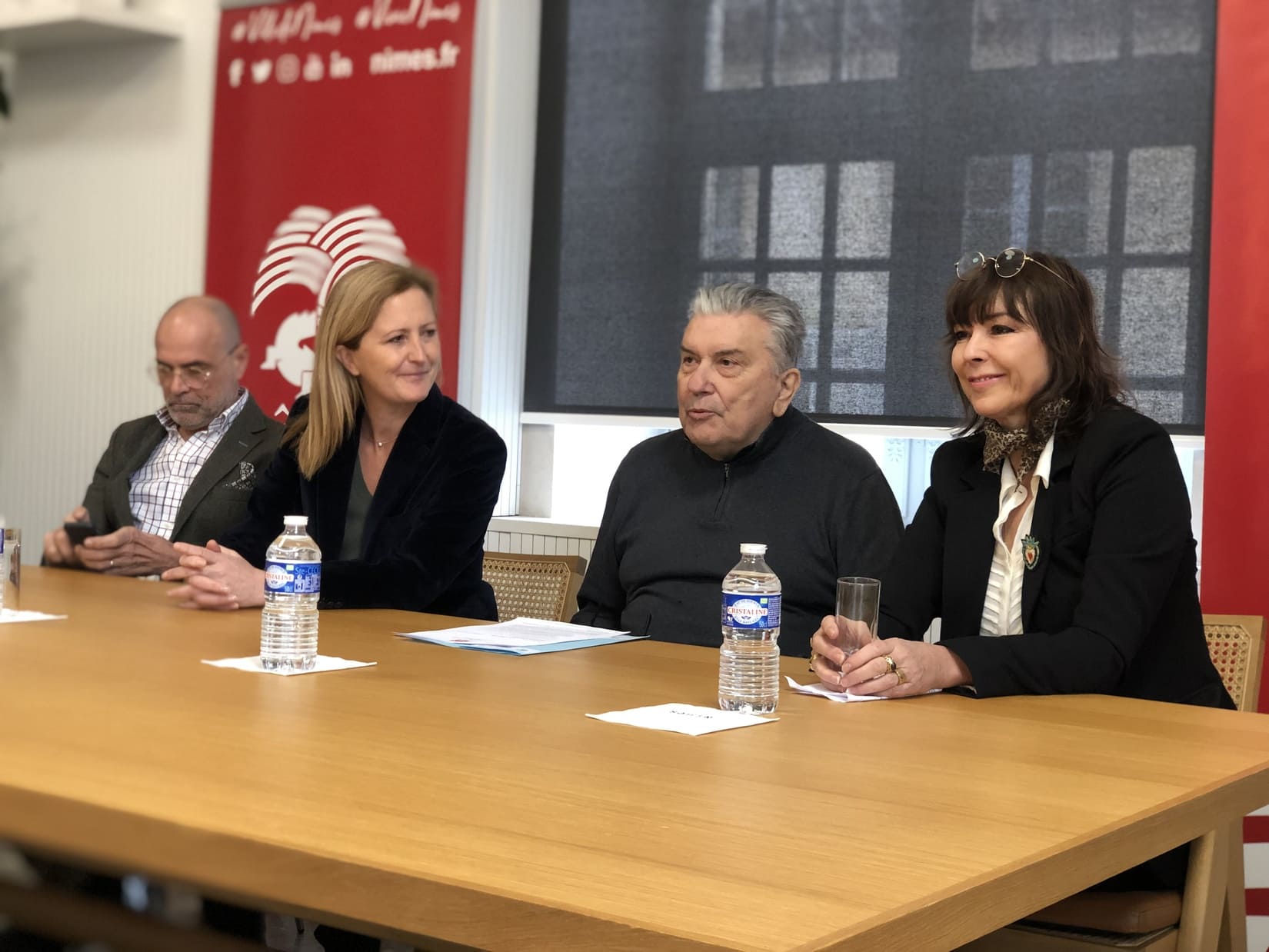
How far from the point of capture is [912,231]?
414 cm

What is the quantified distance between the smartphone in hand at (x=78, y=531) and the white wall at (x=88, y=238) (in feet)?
6.93

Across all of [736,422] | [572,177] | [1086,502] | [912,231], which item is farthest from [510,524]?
[1086,502]

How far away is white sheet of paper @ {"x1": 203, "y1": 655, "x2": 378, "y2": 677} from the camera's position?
2023 mm

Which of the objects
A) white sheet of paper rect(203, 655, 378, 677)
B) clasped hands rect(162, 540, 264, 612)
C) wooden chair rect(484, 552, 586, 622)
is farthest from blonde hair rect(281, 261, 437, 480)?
white sheet of paper rect(203, 655, 378, 677)

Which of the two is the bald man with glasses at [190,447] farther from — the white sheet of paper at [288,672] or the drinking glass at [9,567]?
the white sheet of paper at [288,672]

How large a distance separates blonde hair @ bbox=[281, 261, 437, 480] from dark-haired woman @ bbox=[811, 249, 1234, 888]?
4.11 ft

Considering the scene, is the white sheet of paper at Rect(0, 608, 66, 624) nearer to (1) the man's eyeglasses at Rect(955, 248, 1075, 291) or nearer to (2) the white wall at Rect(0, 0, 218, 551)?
(1) the man's eyeglasses at Rect(955, 248, 1075, 291)

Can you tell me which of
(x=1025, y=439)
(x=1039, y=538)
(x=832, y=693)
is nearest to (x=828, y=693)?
(x=832, y=693)

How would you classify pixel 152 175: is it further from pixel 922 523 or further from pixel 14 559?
pixel 922 523

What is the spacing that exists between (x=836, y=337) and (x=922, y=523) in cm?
195

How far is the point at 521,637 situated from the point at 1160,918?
1.07 meters

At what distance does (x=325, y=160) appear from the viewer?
4.96 m

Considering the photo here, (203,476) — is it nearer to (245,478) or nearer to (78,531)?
(245,478)

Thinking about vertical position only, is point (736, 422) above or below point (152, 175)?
below
